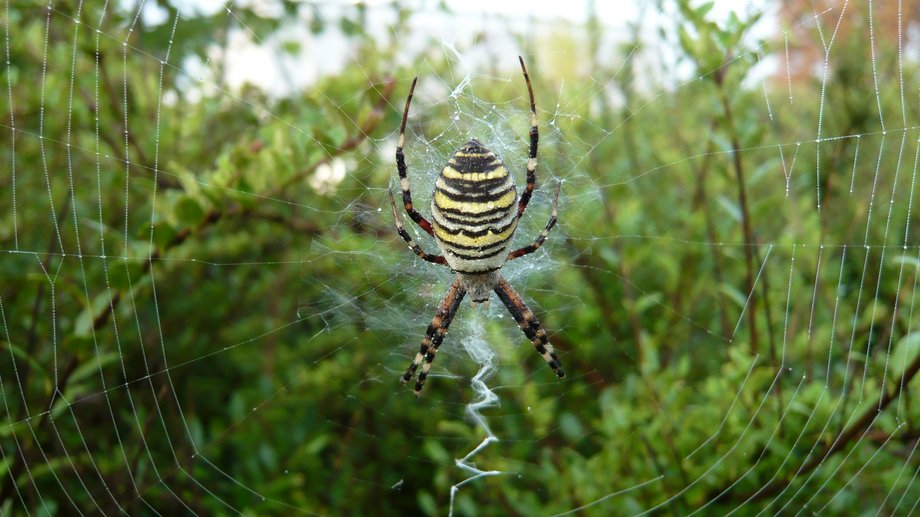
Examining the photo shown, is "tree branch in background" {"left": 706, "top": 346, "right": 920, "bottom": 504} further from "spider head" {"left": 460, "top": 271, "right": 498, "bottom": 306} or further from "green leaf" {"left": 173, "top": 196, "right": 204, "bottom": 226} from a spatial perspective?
"green leaf" {"left": 173, "top": 196, "right": 204, "bottom": 226}

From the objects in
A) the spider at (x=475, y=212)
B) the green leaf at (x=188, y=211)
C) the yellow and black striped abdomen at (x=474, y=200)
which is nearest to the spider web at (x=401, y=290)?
the green leaf at (x=188, y=211)

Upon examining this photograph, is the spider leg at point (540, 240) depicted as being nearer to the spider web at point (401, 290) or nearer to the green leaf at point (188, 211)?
the spider web at point (401, 290)

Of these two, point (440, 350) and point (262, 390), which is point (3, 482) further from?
point (440, 350)

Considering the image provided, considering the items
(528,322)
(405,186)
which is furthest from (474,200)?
(528,322)

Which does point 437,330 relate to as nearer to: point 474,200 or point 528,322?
point 528,322

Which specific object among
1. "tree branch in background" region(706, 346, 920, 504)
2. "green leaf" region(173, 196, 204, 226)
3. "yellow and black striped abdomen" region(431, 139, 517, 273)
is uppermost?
"green leaf" region(173, 196, 204, 226)

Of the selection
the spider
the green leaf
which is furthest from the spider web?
the spider
